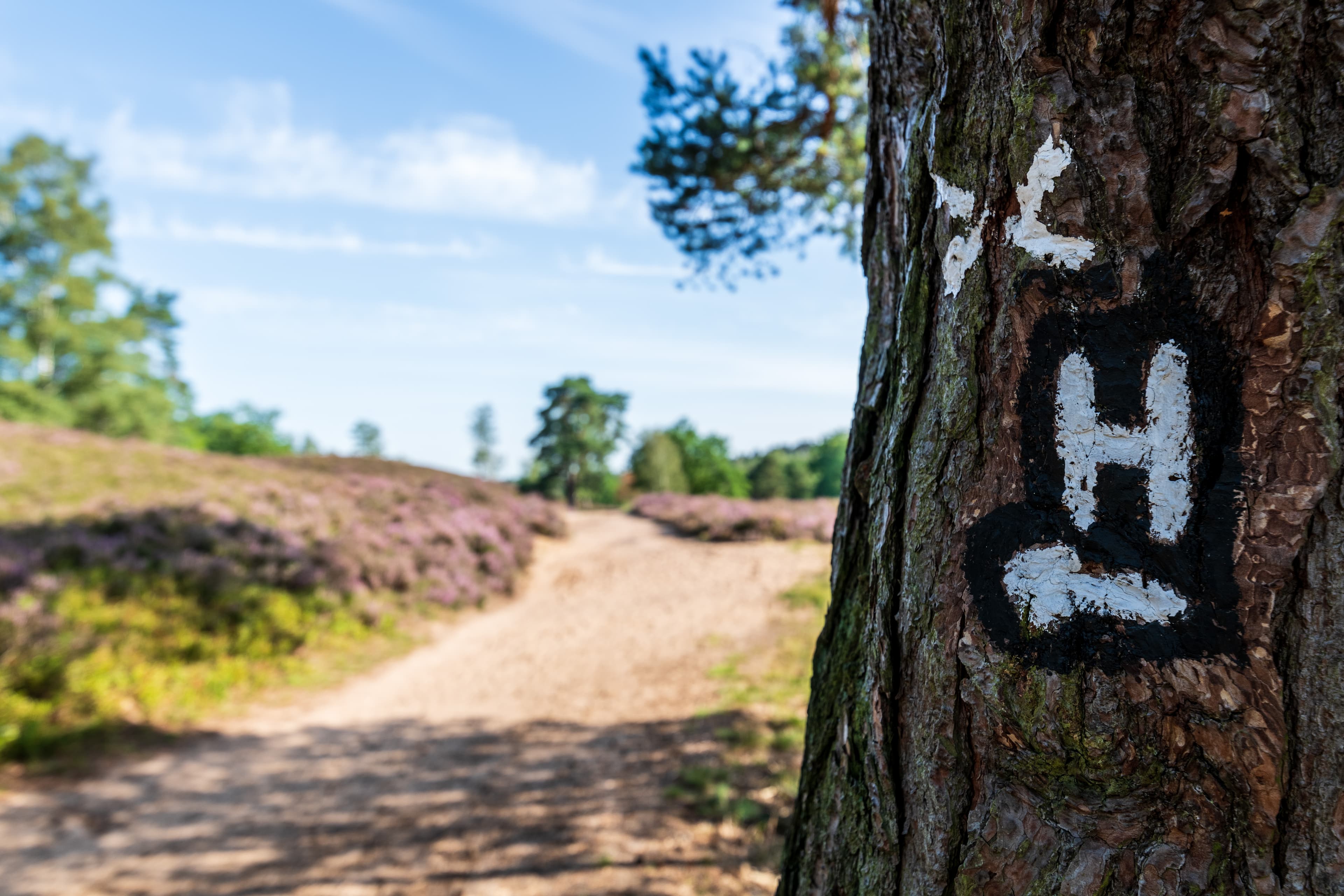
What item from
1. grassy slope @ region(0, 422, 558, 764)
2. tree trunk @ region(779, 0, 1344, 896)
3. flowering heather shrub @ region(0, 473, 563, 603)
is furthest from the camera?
flowering heather shrub @ region(0, 473, 563, 603)

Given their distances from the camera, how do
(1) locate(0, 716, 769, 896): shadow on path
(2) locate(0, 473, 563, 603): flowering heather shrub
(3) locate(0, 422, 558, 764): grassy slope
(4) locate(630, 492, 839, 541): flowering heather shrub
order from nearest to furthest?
1. (1) locate(0, 716, 769, 896): shadow on path
2. (3) locate(0, 422, 558, 764): grassy slope
3. (2) locate(0, 473, 563, 603): flowering heather shrub
4. (4) locate(630, 492, 839, 541): flowering heather shrub

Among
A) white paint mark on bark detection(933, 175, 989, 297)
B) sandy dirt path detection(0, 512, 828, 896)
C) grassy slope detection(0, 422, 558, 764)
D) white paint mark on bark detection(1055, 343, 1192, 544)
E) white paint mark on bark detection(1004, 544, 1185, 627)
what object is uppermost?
white paint mark on bark detection(933, 175, 989, 297)

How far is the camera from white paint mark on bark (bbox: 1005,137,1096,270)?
2.75ft

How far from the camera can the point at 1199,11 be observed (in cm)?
78

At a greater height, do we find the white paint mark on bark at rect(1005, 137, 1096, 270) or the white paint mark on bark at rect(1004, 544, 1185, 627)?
the white paint mark on bark at rect(1005, 137, 1096, 270)

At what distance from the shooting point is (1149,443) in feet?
2.68

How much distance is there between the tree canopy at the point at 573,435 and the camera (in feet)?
86.7

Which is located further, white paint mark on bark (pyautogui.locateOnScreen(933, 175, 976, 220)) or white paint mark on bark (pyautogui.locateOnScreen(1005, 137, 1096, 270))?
white paint mark on bark (pyautogui.locateOnScreen(933, 175, 976, 220))

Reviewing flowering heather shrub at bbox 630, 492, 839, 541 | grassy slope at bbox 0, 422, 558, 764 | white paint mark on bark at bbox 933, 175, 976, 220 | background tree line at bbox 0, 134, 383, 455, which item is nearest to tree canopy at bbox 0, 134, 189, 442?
background tree line at bbox 0, 134, 383, 455

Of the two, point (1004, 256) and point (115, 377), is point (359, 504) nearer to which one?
point (1004, 256)

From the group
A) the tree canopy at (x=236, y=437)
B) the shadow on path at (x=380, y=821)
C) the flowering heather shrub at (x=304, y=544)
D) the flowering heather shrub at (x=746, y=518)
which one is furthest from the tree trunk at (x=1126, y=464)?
the tree canopy at (x=236, y=437)

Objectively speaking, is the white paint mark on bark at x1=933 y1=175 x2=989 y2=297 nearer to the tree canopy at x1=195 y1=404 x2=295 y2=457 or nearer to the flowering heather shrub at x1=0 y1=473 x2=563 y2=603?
the flowering heather shrub at x1=0 y1=473 x2=563 y2=603

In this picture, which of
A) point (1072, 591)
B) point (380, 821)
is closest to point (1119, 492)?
point (1072, 591)

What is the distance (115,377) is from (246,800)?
2902 cm
